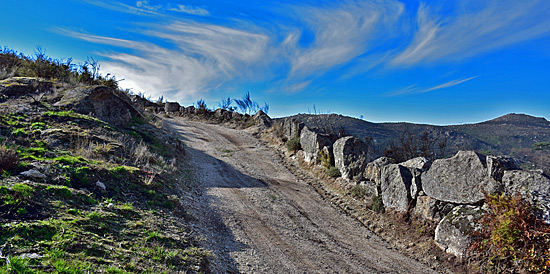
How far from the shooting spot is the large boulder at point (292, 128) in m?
16.2

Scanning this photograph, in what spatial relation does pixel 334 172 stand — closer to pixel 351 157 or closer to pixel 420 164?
pixel 351 157

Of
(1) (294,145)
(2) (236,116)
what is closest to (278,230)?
(1) (294,145)

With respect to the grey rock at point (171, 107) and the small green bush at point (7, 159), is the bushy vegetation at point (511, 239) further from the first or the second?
the grey rock at point (171, 107)

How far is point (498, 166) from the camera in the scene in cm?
621

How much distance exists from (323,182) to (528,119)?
36.1 m

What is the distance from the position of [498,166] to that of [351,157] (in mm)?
5283

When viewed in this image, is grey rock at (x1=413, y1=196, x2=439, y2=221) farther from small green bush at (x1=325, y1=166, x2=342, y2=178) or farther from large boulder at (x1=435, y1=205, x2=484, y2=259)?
small green bush at (x1=325, y1=166, x2=342, y2=178)

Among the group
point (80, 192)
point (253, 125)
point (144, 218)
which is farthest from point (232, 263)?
point (253, 125)

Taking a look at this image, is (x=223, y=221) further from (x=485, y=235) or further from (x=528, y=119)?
(x=528, y=119)

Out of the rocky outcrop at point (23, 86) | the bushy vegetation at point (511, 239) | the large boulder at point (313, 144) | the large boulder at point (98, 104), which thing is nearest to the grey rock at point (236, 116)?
the large boulder at point (313, 144)

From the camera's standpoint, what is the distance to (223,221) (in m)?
7.21

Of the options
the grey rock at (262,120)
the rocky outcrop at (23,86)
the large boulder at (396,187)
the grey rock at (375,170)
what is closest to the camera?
the large boulder at (396,187)

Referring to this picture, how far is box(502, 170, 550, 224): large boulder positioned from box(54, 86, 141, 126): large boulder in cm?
1299

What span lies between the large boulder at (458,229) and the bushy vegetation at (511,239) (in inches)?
7.8
